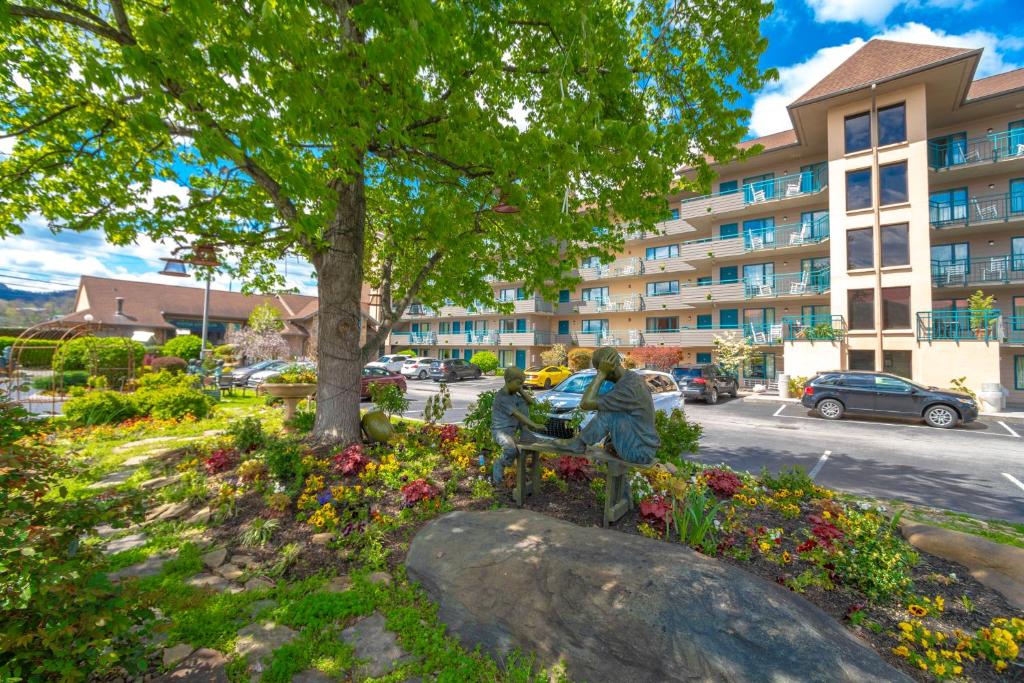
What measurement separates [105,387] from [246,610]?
1632cm

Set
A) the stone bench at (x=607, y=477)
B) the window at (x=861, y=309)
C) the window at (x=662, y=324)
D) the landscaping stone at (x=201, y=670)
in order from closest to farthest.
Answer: the landscaping stone at (x=201, y=670) → the stone bench at (x=607, y=477) → the window at (x=861, y=309) → the window at (x=662, y=324)

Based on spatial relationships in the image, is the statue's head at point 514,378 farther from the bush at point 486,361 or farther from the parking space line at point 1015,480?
the bush at point 486,361

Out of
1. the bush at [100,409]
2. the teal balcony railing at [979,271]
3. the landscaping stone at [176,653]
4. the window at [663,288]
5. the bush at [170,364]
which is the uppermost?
the window at [663,288]

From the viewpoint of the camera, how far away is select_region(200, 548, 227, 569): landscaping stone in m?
3.98

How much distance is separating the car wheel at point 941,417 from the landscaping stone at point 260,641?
17.4 meters

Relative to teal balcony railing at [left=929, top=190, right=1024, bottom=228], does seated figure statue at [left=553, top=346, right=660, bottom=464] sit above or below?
below

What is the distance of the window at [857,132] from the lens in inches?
746

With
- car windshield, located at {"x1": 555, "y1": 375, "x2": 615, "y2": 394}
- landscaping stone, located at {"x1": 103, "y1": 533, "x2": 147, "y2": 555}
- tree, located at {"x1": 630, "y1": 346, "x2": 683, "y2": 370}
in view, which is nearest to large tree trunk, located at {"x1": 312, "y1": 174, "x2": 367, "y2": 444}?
landscaping stone, located at {"x1": 103, "y1": 533, "x2": 147, "y2": 555}

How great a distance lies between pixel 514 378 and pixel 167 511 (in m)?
4.65

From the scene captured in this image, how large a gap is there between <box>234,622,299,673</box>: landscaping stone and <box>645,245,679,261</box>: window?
30.5 meters

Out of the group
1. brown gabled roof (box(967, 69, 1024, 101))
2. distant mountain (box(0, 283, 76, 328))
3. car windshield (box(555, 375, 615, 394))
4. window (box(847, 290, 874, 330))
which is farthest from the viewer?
distant mountain (box(0, 283, 76, 328))

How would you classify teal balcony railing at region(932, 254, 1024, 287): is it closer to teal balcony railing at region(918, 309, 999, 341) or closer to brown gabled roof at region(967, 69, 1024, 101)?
teal balcony railing at region(918, 309, 999, 341)

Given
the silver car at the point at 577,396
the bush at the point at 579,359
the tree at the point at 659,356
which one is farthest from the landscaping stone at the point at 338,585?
the bush at the point at 579,359

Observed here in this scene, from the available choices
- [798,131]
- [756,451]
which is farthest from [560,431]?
[798,131]
